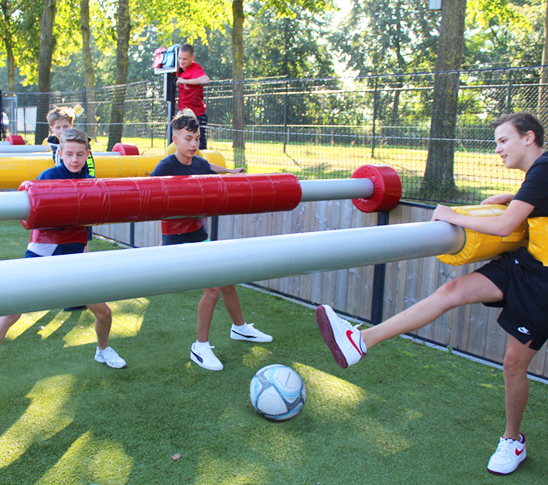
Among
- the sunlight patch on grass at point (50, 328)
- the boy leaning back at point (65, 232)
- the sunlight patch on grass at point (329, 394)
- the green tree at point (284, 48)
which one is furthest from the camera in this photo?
the green tree at point (284, 48)

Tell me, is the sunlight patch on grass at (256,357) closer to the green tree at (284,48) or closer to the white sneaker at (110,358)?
the white sneaker at (110,358)

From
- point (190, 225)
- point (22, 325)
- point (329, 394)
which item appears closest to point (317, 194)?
point (190, 225)

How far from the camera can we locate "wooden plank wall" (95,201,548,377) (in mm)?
4551

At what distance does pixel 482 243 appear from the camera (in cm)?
273

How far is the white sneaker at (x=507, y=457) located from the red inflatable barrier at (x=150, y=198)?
7.37 feet

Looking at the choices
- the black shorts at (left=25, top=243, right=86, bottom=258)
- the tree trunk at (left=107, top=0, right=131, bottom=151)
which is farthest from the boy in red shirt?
the tree trunk at (left=107, top=0, right=131, bottom=151)

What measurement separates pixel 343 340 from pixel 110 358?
2322mm

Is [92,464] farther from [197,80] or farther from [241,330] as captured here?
[197,80]

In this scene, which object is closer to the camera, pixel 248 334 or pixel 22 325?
pixel 248 334

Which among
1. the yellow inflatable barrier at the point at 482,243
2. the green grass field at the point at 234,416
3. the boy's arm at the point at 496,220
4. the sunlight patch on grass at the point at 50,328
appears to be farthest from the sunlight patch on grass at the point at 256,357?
the boy's arm at the point at 496,220

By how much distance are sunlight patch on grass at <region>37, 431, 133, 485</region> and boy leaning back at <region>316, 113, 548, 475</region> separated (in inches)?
53.5

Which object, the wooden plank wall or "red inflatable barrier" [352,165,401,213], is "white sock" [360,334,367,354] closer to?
the wooden plank wall

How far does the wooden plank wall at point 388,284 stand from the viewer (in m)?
4.55

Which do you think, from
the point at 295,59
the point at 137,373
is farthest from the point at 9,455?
the point at 295,59
